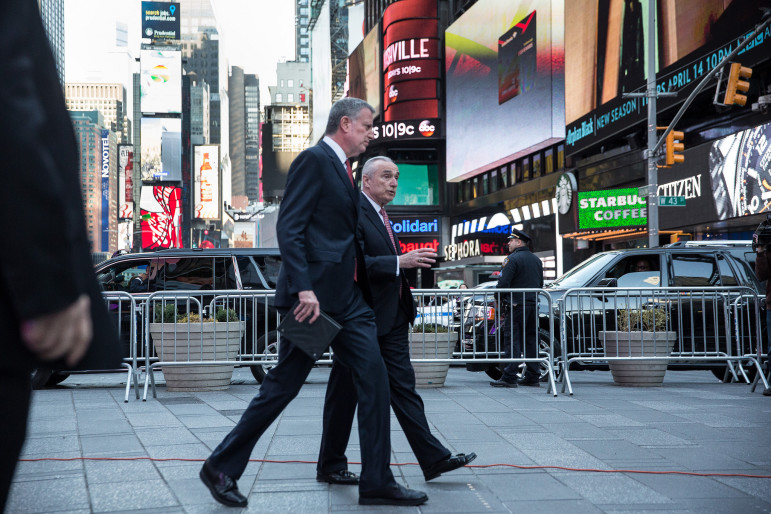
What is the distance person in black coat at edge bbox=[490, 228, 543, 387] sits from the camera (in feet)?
31.7

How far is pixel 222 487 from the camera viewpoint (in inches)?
155

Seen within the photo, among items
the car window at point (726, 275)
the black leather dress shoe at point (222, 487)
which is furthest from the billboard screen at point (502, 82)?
the black leather dress shoe at point (222, 487)

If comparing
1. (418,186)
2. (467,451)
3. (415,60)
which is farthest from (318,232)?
(418,186)

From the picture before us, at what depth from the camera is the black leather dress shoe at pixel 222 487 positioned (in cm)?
393

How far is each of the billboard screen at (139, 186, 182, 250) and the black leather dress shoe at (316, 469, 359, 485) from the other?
91.5 m

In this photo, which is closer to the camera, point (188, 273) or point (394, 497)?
point (394, 497)

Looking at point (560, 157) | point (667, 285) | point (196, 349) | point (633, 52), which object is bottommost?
point (196, 349)

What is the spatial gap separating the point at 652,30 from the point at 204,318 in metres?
14.6

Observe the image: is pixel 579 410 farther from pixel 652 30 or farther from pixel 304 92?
pixel 304 92

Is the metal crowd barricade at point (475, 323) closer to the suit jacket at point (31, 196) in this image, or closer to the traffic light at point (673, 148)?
the suit jacket at point (31, 196)

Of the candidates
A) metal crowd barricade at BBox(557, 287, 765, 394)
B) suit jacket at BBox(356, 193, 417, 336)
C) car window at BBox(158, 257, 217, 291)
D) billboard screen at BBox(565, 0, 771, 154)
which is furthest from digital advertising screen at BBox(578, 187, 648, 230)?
suit jacket at BBox(356, 193, 417, 336)

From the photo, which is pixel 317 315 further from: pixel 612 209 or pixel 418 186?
pixel 418 186

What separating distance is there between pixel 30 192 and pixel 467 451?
168 inches

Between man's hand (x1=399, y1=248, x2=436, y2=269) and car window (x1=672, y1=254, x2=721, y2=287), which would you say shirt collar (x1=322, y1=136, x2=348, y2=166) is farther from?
car window (x1=672, y1=254, x2=721, y2=287)
